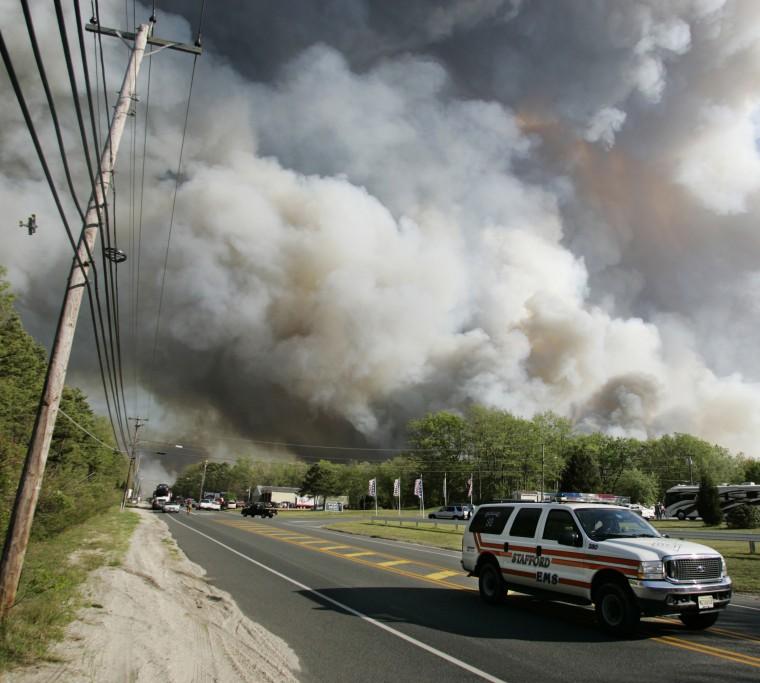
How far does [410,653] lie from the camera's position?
281 inches

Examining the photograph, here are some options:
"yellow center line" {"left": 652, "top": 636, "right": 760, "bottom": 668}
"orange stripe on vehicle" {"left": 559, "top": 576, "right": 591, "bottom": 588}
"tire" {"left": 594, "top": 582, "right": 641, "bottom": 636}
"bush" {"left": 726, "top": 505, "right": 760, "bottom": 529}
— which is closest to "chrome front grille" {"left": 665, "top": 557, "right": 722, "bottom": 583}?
"tire" {"left": 594, "top": 582, "right": 641, "bottom": 636}

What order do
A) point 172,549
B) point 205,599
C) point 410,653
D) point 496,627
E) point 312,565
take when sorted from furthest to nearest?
point 172,549 → point 312,565 → point 205,599 → point 496,627 → point 410,653

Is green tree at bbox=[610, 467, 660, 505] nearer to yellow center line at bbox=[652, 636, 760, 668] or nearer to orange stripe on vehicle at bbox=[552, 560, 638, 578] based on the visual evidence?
orange stripe on vehicle at bbox=[552, 560, 638, 578]

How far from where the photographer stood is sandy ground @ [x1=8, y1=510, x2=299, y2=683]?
6.09 meters

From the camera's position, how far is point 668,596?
7.61 m

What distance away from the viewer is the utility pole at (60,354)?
819cm

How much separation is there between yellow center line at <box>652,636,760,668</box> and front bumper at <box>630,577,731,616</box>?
42cm

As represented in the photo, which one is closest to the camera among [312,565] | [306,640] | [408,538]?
[306,640]

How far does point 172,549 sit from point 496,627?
1594 centimetres

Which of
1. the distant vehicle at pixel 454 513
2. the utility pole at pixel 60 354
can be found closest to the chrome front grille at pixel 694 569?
the utility pole at pixel 60 354

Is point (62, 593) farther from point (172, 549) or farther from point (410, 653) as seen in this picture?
point (172, 549)

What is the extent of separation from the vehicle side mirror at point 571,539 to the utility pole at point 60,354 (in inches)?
334

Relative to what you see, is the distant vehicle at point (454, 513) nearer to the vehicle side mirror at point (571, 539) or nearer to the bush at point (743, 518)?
the bush at point (743, 518)

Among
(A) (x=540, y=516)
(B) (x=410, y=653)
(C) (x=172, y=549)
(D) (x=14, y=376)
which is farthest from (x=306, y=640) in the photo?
(D) (x=14, y=376)
